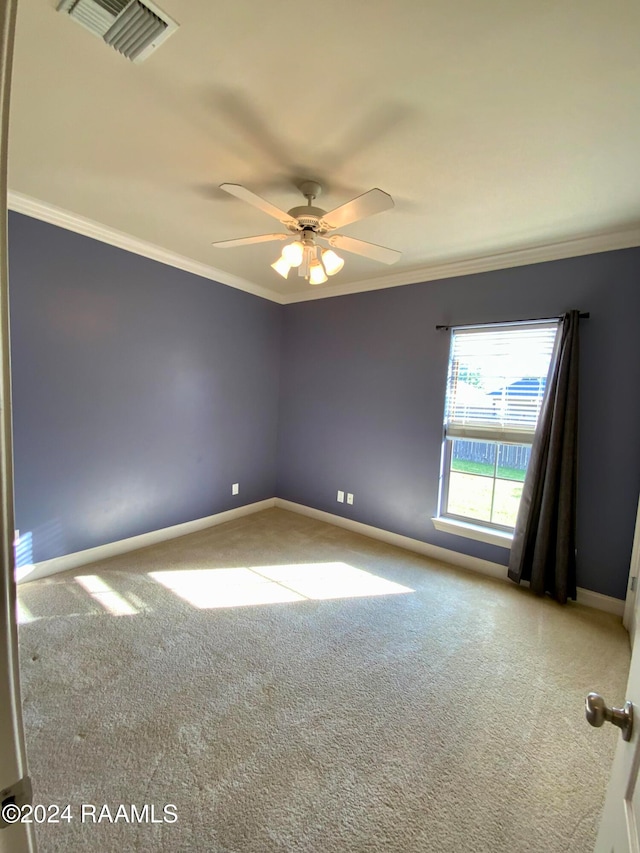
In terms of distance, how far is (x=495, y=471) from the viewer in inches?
120

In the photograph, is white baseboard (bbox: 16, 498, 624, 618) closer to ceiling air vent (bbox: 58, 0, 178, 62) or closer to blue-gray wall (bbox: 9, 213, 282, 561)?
blue-gray wall (bbox: 9, 213, 282, 561)

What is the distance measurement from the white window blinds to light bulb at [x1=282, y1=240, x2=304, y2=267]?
174 cm

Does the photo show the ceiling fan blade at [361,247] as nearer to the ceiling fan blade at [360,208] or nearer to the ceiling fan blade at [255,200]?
the ceiling fan blade at [360,208]

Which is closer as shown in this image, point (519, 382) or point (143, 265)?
point (519, 382)

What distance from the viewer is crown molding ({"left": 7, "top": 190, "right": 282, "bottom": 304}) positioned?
7.87ft

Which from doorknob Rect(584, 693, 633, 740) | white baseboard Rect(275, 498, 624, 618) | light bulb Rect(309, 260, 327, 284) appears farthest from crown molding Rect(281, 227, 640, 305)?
doorknob Rect(584, 693, 633, 740)

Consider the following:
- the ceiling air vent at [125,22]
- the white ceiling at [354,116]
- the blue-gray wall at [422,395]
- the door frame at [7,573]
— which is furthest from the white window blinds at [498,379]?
the door frame at [7,573]

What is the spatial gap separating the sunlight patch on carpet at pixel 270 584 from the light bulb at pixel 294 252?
2181 mm

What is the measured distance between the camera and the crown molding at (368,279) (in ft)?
7.96

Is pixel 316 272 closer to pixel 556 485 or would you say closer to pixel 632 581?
pixel 556 485

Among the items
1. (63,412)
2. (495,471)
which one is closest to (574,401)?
(495,471)

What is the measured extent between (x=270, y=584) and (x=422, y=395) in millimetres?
2060

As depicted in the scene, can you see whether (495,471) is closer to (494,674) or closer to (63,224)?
(494,674)

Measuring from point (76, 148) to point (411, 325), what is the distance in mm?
2624
